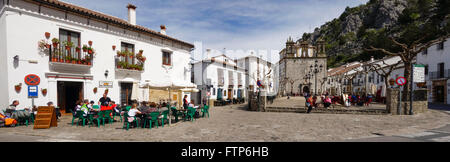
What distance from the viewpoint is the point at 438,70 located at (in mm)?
23938

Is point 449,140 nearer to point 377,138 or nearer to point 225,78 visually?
point 377,138

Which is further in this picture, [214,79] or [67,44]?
[214,79]

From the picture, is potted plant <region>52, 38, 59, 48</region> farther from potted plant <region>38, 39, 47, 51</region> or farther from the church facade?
the church facade

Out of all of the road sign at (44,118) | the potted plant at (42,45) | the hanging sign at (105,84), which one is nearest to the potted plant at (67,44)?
the potted plant at (42,45)

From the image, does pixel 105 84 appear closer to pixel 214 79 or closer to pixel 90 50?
pixel 90 50

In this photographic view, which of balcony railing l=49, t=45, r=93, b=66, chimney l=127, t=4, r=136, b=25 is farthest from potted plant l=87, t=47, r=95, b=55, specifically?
chimney l=127, t=4, r=136, b=25

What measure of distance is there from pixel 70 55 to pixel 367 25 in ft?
327

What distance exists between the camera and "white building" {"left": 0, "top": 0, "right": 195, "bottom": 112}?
9875mm

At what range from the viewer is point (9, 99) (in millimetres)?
9664

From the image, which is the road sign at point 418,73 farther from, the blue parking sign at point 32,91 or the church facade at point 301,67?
the church facade at point 301,67

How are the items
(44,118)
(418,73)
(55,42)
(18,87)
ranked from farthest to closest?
(418,73), (55,42), (18,87), (44,118)

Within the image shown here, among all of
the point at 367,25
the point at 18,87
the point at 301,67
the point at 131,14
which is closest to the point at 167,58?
Result: the point at 131,14

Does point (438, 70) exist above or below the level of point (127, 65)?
above

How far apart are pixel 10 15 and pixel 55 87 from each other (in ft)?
13.1
